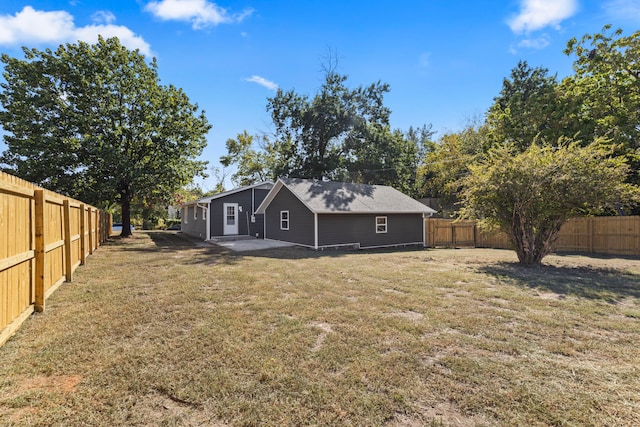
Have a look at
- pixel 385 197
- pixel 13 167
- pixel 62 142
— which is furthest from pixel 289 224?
pixel 13 167

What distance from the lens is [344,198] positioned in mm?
16031

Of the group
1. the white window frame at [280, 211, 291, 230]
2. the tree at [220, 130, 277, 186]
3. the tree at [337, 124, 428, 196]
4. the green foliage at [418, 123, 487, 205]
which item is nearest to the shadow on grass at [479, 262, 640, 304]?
the white window frame at [280, 211, 291, 230]

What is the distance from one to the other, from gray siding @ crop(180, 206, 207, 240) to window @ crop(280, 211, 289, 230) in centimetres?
512

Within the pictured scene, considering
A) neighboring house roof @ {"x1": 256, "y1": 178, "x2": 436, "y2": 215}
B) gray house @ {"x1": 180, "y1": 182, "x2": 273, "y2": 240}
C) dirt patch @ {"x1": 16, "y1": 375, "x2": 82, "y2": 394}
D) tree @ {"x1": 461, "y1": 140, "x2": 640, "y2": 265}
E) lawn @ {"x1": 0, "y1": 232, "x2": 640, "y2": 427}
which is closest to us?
lawn @ {"x1": 0, "y1": 232, "x2": 640, "y2": 427}

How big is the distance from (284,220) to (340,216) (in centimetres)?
352

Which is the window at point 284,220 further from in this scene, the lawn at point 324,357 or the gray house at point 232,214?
the lawn at point 324,357

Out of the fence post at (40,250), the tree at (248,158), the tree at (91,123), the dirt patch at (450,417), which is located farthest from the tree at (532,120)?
the tree at (248,158)

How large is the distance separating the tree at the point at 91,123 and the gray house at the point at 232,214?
9.04 ft

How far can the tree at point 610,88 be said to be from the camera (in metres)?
14.4

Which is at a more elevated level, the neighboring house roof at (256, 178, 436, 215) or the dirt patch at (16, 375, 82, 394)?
the neighboring house roof at (256, 178, 436, 215)

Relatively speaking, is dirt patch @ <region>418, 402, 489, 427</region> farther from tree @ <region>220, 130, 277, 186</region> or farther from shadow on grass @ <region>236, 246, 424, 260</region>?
tree @ <region>220, 130, 277, 186</region>

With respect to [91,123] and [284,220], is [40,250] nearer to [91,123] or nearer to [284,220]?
[284,220]

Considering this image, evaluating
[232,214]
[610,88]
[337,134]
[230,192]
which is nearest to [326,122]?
[337,134]

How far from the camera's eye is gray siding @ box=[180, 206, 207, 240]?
62.9 feet
